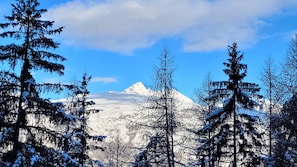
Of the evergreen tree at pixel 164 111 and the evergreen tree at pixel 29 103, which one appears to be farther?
the evergreen tree at pixel 164 111

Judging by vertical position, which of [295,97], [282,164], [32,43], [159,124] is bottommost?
[282,164]

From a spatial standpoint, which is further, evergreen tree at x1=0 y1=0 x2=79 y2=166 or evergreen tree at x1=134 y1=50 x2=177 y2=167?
evergreen tree at x1=134 y1=50 x2=177 y2=167

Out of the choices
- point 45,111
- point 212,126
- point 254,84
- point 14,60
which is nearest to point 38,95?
point 45,111

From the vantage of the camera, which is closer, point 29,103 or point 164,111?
point 29,103

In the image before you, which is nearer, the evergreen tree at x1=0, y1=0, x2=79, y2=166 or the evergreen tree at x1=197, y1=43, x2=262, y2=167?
the evergreen tree at x1=0, y1=0, x2=79, y2=166

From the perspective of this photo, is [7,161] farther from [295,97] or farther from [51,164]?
[295,97]

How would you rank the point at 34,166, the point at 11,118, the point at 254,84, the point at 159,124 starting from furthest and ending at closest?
1. the point at 159,124
2. the point at 254,84
3. the point at 11,118
4. the point at 34,166

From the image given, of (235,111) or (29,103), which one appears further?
(235,111)

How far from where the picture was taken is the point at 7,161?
1335 centimetres

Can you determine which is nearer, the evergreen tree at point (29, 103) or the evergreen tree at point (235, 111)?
the evergreen tree at point (29, 103)

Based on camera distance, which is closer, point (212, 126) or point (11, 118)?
point (11, 118)

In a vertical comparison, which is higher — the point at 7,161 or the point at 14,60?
the point at 14,60

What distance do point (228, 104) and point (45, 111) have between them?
11368mm

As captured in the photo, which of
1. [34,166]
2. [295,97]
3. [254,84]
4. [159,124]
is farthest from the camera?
[159,124]
